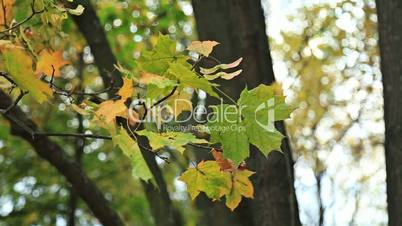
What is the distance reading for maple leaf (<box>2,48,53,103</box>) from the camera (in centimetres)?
100

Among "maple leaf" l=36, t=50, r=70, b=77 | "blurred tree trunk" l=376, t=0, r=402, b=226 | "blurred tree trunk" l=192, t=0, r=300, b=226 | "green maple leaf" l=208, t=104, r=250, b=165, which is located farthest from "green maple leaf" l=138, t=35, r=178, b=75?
"blurred tree trunk" l=376, t=0, r=402, b=226

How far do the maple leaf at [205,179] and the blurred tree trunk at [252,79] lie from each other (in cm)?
64

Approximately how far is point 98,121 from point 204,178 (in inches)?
12.4

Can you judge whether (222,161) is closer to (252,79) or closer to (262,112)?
(262,112)

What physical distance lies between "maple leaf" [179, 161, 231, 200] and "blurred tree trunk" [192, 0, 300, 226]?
0.64 m

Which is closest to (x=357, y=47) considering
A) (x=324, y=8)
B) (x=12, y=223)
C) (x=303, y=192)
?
(x=324, y=8)

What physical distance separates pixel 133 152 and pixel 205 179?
25cm

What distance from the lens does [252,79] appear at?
203 cm

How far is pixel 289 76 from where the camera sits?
4652mm

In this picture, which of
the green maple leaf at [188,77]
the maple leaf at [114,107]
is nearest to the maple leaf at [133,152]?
the maple leaf at [114,107]

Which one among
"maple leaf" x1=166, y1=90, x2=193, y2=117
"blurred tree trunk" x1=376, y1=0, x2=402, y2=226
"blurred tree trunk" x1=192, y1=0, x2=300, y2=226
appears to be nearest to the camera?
"maple leaf" x1=166, y1=90, x2=193, y2=117

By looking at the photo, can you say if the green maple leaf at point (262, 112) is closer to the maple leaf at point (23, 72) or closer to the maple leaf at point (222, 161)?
the maple leaf at point (222, 161)

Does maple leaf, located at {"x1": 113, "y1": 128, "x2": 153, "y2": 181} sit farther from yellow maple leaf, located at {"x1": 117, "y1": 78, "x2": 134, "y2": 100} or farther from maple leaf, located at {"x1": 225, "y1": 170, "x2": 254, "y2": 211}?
maple leaf, located at {"x1": 225, "y1": 170, "x2": 254, "y2": 211}

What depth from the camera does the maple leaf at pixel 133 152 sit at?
1083 millimetres
